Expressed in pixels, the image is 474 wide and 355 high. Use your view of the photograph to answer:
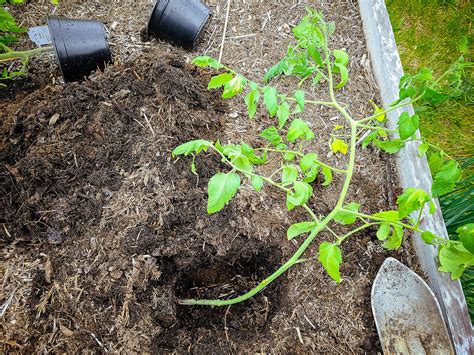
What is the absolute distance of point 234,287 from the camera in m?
1.74

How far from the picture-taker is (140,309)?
5.09 feet

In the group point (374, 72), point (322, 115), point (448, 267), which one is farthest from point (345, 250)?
point (374, 72)

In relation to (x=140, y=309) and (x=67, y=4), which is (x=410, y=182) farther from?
(x=67, y=4)

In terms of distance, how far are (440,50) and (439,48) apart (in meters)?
0.02

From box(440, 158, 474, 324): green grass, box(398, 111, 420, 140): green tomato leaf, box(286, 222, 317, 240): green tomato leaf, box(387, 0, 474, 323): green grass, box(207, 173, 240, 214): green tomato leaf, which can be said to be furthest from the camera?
box(387, 0, 474, 323): green grass

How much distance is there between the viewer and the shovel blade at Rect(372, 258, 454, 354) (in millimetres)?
1667

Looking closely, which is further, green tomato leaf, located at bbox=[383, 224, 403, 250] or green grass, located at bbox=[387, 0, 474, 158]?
green grass, located at bbox=[387, 0, 474, 158]

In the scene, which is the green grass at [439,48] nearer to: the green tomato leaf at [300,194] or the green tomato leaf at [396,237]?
the green tomato leaf at [396,237]

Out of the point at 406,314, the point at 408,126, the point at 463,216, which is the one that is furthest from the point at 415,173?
the point at 406,314

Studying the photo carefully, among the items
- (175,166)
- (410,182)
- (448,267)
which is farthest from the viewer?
(410,182)

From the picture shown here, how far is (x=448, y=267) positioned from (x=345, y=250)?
17.1 inches

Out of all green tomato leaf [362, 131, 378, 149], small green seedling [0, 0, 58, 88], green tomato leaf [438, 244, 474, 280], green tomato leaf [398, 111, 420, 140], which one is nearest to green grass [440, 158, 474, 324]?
green tomato leaf [438, 244, 474, 280]

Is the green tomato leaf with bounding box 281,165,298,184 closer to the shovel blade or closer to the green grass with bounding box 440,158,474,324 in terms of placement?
the shovel blade

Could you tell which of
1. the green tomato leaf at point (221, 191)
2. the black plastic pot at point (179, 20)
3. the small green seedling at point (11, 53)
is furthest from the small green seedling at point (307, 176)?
the small green seedling at point (11, 53)
